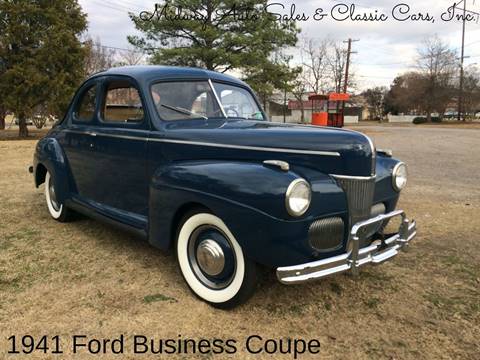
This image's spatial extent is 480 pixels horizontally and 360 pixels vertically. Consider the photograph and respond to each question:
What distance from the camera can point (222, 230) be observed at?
9.32 ft

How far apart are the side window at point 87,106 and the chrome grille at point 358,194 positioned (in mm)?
2721

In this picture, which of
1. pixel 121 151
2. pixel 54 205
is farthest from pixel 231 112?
pixel 54 205

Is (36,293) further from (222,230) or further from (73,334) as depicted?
(222,230)

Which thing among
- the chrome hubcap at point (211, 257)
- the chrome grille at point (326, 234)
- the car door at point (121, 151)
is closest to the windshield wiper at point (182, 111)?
the car door at point (121, 151)

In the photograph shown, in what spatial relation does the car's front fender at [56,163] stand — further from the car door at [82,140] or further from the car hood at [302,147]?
the car hood at [302,147]

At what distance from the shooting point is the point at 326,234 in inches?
104

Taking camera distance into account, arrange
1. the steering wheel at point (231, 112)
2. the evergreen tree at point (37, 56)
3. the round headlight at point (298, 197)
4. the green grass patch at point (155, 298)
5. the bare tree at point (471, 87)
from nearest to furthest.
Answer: the round headlight at point (298, 197)
the green grass patch at point (155, 298)
the steering wheel at point (231, 112)
the evergreen tree at point (37, 56)
the bare tree at point (471, 87)

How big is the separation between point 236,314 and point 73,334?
1.06 m

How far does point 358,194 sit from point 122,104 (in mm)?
2457

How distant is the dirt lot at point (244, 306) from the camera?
8.53 feet

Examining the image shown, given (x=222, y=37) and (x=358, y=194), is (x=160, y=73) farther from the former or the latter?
(x=222, y=37)

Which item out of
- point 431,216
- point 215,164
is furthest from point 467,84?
point 215,164

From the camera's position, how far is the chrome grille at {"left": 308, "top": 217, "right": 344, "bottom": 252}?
8.49ft

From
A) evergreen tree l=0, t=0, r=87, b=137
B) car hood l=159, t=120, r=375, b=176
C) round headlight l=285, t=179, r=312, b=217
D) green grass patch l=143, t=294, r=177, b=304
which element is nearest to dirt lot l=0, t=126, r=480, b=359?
green grass patch l=143, t=294, r=177, b=304
